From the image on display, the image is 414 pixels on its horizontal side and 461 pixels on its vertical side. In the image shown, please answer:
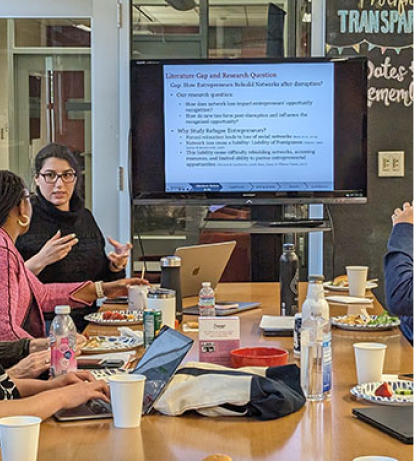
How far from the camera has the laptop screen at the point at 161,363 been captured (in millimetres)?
1804

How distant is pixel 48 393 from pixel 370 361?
28.0 inches

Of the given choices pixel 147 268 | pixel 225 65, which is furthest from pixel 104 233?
pixel 225 65

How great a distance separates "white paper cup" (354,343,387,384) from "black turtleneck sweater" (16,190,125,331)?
2.04 metres

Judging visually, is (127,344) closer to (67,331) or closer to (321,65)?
(67,331)

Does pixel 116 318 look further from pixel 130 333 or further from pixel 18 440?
pixel 18 440

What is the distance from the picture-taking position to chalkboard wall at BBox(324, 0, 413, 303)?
4531 millimetres

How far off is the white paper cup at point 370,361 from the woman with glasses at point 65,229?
1.94 meters

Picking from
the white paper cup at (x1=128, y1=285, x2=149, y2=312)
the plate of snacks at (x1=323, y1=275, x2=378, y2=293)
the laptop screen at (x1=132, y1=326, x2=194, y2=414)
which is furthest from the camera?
the plate of snacks at (x1=323, y1=275, x2=378, y2=293)

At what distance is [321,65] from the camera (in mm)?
4000

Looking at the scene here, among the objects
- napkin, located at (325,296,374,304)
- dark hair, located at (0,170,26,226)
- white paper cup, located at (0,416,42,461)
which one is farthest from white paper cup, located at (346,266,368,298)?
white paper cup, located at (0,416,42,461)

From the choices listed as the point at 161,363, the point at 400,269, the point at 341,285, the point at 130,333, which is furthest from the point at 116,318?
the point at 341,285

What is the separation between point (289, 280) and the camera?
9.27 ft

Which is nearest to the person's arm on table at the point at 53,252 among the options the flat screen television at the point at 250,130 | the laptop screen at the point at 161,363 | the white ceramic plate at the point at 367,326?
the flat screen television at the point at 250,130

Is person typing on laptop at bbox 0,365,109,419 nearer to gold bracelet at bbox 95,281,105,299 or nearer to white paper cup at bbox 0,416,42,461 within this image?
white paper cup at bbox 0,416,42,461
